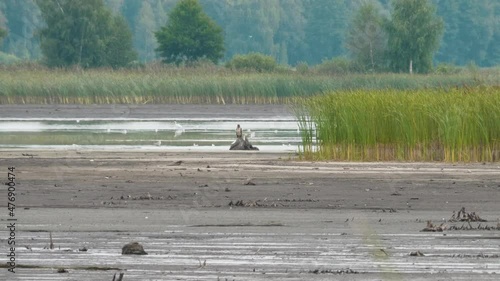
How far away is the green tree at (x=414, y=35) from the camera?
9306 cm

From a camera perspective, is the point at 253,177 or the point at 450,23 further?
the point at 450,23

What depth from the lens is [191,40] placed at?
314ft

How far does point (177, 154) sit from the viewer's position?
26.0 metres

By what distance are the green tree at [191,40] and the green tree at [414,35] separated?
479 inches

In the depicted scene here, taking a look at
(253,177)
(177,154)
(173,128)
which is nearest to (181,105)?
(173,128)

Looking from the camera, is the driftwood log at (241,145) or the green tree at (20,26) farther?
the green tree at (20,26)

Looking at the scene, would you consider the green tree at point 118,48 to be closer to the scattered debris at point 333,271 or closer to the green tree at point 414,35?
the green tree at point 414,35

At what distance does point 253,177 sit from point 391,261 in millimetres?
9445

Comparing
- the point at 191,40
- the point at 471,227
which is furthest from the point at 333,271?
the point at 191,40

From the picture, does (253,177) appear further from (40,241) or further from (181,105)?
(181,105)

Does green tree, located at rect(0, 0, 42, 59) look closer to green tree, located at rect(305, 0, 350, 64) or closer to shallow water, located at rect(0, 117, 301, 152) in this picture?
green tree, located at rect(305, 0, 350, 64)

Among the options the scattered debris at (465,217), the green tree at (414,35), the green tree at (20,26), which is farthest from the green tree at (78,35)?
the scattered debris at (465,217)

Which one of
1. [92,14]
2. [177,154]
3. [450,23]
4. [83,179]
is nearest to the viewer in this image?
[83,179]

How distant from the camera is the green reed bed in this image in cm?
2242
